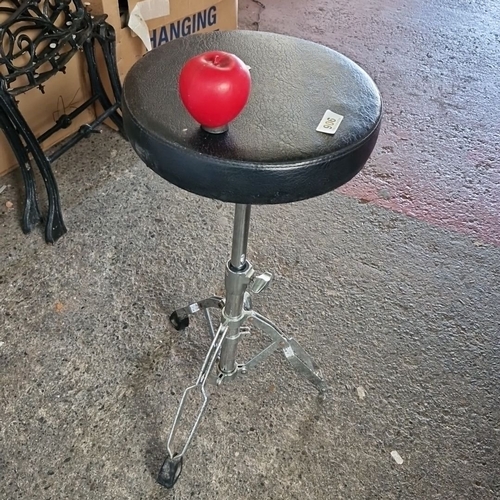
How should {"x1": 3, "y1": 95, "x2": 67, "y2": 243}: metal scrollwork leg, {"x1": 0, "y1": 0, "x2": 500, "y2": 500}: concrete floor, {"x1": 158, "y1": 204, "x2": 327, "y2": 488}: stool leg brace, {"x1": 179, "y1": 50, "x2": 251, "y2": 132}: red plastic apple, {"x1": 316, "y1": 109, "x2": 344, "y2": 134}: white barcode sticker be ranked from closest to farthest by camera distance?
{"x1": 179, "y1": 50, "x2": 251, "y2": 132}: red plastic apple < {"x1": 316, "y1": 109, "x2": 344, "y2": 134}: white barcode sticker < {"x1": 158, "y1": 204, "x2": 327, "y2": 488}: stool leg brace < {"x1": 0, "y1": 0, "x2": 500, "y2": 500}: concrete floor < {"x1": 3, "y1": 95, "x2": 67, "y2": 243}: metal scrollwork leg

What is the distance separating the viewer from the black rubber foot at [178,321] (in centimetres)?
140

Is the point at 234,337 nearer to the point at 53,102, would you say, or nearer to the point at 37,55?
the point at 37,55

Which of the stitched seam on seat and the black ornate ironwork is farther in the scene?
the black ornate ironwork

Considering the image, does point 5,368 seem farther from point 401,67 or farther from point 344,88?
point 401,67

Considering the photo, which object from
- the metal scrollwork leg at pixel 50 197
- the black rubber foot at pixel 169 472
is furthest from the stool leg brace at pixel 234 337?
the metal scrollwork leg at pixel 50 197

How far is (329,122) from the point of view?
83 centimetres

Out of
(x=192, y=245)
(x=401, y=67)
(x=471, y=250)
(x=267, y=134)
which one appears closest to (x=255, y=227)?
(x=192, y=245)

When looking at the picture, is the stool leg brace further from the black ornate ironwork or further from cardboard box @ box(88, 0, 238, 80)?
cardboard box @ box(88, 0, 238, 80)

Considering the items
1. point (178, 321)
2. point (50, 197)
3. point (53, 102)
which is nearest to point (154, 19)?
point (53, 102)

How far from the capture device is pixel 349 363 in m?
1.39

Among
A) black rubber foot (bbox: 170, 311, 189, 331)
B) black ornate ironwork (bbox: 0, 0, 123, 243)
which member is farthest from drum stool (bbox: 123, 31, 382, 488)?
black ornate ironwork (bbox: 0, 0, 123, 243)

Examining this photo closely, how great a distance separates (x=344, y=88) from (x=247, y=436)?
0.77 m

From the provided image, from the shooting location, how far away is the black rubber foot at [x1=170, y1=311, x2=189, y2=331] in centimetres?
140

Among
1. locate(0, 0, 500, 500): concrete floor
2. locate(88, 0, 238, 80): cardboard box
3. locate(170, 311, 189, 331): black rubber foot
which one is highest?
locate(88, 0, 238, 80): cardboard box
